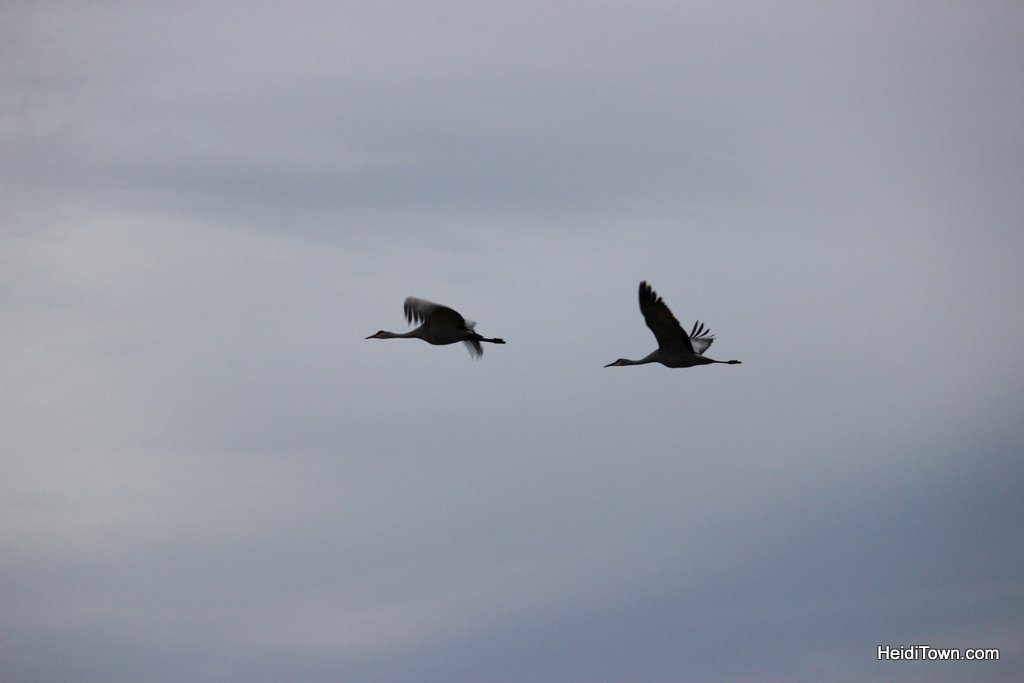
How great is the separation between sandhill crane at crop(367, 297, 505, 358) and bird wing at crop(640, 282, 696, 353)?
4.51 meters

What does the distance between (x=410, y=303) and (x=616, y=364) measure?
6745 mm

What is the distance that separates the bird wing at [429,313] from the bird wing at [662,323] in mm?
4996

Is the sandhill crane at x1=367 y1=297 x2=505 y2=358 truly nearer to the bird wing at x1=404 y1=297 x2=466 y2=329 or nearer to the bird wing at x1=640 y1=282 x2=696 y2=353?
the bird wing at x1=404 y1=297 x2=466 y2=329

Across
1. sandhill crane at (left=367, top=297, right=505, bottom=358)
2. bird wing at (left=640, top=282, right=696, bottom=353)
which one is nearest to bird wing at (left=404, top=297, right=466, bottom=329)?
sandhill crane at (left=367, top=297, right=505, bottom=358)

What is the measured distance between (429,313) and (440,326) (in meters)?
0.99

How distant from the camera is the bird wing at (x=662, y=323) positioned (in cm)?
4291

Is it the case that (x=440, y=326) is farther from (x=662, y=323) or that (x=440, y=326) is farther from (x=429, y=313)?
(x=662, y=323)

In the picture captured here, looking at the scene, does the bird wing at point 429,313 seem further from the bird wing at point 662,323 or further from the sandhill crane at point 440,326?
the bird wing at point 662,323

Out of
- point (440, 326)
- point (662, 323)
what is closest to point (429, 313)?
point (440, 326)

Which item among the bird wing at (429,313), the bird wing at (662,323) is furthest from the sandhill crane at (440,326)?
the bird wing at (662,323)

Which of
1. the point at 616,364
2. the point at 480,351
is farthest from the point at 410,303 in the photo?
the point at 616,364

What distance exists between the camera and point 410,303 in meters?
45.1

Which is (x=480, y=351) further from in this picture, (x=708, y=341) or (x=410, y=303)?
(x=708, y=341)

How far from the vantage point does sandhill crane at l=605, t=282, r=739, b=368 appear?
43.1 meters
